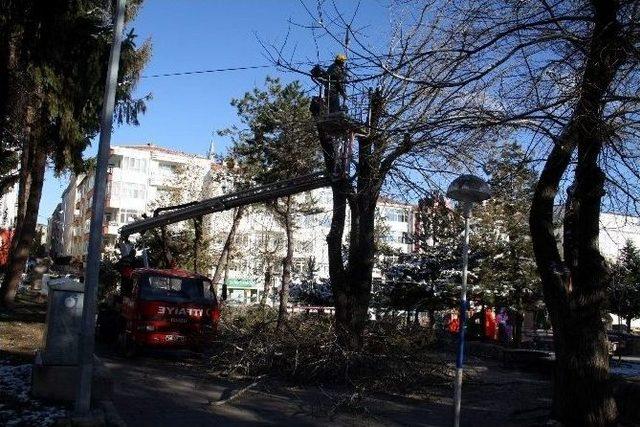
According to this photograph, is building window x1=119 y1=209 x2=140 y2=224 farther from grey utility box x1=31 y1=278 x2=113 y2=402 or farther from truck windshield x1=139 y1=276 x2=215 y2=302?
grey utility box x1=31 y1=278 x2=113 y2=402

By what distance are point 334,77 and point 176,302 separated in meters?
8.70

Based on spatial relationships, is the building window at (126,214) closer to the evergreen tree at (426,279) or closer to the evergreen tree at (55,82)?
the evergreen tree at (55,82)

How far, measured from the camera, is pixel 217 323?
17453mm

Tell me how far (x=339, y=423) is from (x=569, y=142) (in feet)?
17.0

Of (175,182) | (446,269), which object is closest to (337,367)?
(446,269)

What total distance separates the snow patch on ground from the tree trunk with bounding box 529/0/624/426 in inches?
258

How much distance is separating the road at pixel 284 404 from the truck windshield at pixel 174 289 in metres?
2.33

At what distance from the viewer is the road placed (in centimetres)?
991

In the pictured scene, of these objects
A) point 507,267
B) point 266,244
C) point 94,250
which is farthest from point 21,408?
point 266,244

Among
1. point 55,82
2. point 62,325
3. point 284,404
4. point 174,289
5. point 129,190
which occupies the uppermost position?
point 129,190

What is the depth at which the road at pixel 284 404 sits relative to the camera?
9.91 m

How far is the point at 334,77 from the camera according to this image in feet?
34.1

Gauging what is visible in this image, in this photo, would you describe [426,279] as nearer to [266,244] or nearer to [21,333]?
[266,244]

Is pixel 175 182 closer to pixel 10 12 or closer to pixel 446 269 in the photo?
pixel 446 269
